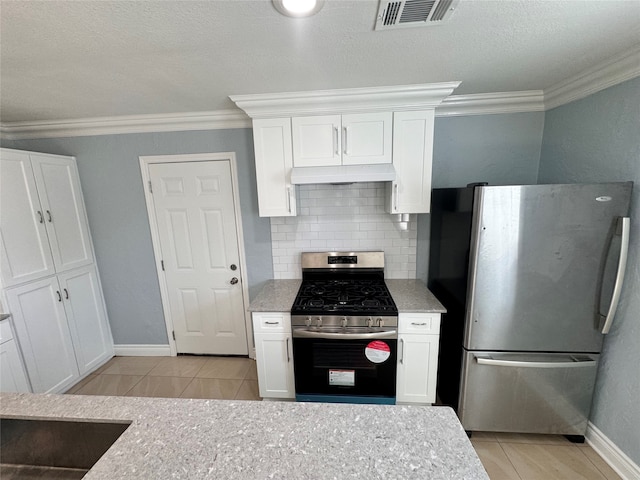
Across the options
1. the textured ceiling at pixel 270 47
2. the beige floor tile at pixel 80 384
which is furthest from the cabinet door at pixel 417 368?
the beige floor tile at pixel 80 384

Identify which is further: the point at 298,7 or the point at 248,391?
the point at 248,391

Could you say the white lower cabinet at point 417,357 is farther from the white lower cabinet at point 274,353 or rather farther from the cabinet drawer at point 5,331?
the cabinet drawer at point 5,331

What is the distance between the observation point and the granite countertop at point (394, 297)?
1.92 m

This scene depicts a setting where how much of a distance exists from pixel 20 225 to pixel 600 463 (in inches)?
173

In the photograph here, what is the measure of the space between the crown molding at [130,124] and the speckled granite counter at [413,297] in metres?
1.94

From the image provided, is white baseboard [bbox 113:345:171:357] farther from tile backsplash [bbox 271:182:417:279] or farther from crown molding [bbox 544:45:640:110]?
crown molding [bbox 544:45:640:110]

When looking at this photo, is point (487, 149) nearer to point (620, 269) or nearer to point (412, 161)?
point (412, 161)

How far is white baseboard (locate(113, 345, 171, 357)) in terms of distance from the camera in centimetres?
290

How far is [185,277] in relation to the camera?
273cm

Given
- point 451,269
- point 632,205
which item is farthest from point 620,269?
point 451,269

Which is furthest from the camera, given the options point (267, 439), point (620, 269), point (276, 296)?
point (276, 296)

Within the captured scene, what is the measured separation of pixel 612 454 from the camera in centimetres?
166

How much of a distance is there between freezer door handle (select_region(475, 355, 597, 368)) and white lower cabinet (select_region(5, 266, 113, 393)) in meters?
3.38

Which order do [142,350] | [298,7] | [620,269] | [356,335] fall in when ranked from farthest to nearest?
[142,350] → [356,335] → [620,269] → [298,7]
